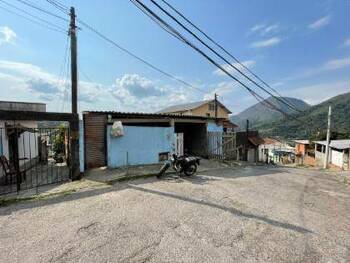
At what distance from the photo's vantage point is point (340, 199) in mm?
8867

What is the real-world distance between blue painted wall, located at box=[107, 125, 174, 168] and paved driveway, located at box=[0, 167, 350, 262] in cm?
398

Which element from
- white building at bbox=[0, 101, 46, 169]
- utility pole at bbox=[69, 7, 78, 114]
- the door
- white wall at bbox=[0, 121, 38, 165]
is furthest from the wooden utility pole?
the door

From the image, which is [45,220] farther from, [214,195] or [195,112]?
[195,112]

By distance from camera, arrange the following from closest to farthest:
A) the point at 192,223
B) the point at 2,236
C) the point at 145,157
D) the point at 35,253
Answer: the point at 35,253 < the point at 2,236 < the point at 192,223 < the point at 145,157

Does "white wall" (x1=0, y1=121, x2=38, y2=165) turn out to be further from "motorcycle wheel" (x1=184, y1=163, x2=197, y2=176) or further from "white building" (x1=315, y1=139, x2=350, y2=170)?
"white building" (x1=315, y1=139, x2=350, y2=170)

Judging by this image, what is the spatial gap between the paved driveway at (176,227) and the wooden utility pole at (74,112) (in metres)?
2.66

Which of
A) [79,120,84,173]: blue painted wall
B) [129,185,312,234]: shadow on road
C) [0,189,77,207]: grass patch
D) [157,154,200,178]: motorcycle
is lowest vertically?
[129,185,312,234]: shadow on road

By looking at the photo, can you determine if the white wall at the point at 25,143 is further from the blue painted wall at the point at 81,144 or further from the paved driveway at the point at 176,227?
the paved driveway at the point at 176,227

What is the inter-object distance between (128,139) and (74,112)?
11.5 ft

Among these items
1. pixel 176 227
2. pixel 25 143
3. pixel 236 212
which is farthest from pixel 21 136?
pixel 236 212

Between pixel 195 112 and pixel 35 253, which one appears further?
Result: pixel 195 112

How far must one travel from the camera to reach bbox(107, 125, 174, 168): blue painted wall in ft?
41.0

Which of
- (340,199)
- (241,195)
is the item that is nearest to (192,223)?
(241,195)

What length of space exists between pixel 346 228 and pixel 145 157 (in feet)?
32.3
